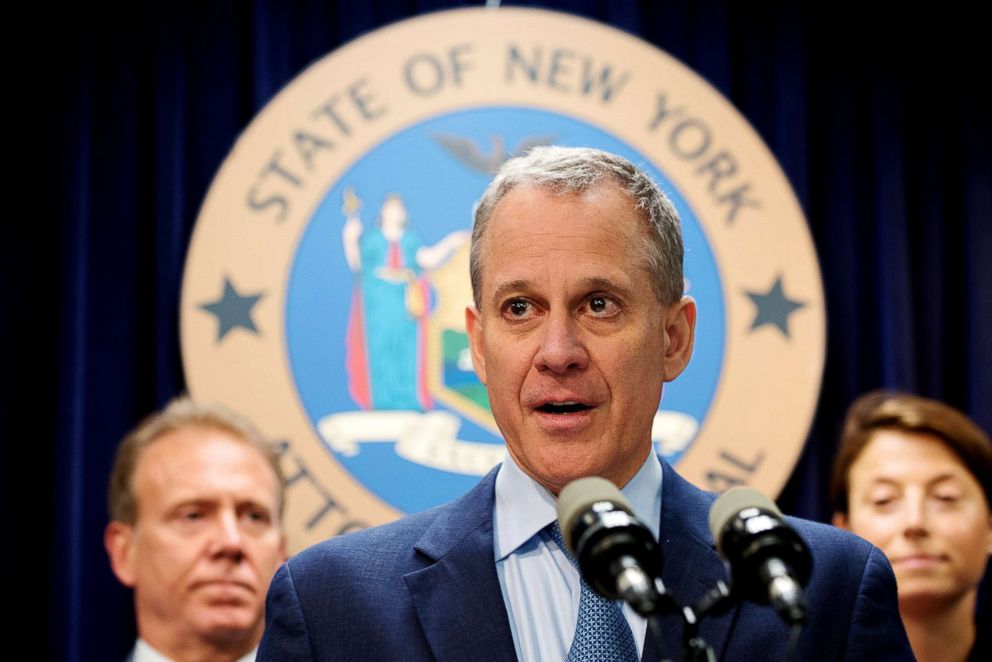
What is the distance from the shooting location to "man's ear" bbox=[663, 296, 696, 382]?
170 centimetres

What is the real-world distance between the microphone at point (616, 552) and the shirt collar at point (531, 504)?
0.45 metres

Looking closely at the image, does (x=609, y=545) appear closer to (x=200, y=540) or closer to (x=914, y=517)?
(x=200, y=540)

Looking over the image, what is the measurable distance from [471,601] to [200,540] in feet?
4.15

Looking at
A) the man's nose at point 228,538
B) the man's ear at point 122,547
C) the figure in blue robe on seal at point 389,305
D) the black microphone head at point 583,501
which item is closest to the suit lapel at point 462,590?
the black microphone head at point 583,501

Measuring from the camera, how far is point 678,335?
5.64ft

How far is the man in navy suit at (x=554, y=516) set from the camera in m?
1.52

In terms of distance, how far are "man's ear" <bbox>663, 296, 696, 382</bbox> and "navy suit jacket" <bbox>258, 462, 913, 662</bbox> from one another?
0.55ft

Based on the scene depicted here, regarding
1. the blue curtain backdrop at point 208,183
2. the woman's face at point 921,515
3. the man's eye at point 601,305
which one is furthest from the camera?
the blue curtain backdrop at point 208,183

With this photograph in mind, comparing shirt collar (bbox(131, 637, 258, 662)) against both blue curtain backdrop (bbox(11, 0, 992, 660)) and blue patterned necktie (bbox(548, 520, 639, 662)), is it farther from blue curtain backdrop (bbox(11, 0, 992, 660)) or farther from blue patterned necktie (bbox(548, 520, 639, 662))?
blue patterned necktie (bbox(548, 520, 639, 662))

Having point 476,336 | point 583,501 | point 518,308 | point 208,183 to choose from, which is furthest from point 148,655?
point 583,501

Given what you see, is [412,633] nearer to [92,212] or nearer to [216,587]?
[216,587]

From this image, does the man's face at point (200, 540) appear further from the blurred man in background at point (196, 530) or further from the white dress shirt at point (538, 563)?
the white dress shirt at point (538, 563)

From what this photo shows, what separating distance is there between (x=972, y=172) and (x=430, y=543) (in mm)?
2254

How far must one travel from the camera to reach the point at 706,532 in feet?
5.27
